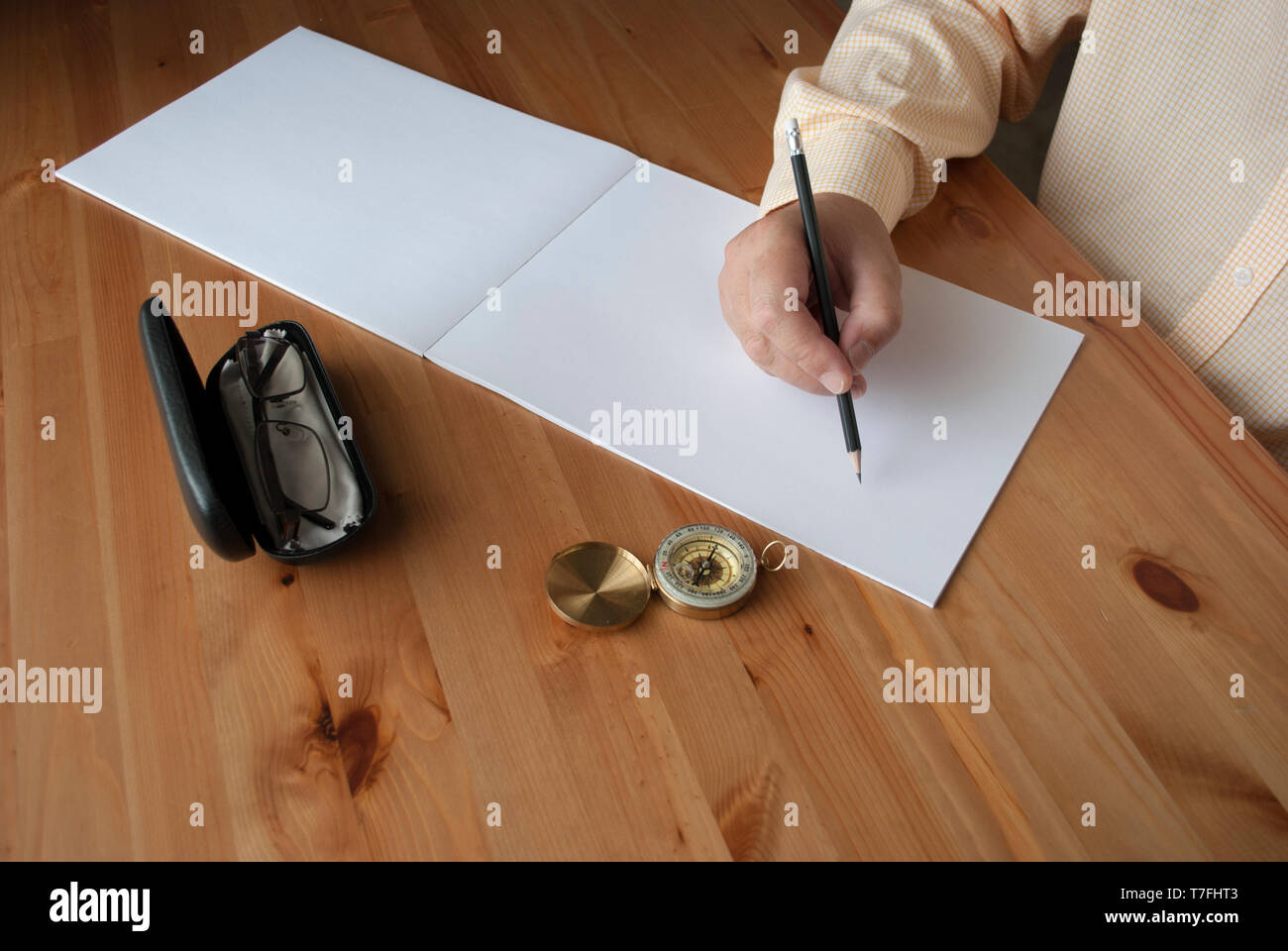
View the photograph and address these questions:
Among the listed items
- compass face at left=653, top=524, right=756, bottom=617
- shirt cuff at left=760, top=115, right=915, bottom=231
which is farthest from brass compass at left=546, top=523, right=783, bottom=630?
shirt cuff at left=760, top=115, right=915, bottom=231

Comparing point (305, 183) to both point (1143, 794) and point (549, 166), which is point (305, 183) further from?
point (1143, 794)

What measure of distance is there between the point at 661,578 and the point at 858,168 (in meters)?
0.49

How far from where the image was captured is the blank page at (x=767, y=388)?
29.2 inches

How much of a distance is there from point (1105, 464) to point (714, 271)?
394mm

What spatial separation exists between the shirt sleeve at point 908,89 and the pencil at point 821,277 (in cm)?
13

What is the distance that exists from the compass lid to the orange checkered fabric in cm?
42

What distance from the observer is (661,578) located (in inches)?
27.0

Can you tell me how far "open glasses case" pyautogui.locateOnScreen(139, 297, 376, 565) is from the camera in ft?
2.13

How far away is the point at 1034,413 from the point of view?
81 cm
